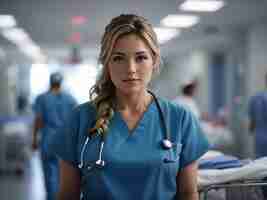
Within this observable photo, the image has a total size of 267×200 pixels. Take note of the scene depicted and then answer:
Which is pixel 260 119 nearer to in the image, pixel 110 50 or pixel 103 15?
pixel 103 15

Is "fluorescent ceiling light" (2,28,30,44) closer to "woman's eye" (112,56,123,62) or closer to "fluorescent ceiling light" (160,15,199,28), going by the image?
"fluorescent ceiling light" (160,15,199,28)

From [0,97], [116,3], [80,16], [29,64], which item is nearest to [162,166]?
[116,3]

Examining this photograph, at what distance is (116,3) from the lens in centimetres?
450

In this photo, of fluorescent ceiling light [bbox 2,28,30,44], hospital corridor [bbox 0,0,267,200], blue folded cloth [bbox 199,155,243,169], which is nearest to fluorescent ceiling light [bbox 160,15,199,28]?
hospital corridor [bbox 0,0,267,200]

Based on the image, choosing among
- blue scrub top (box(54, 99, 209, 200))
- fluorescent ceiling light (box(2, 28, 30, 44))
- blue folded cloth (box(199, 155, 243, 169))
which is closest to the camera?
blue scrub top (box(54, 99, 209, 200))

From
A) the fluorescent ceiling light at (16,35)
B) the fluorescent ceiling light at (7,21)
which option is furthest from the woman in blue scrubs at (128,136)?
the fluorescent ceiling light at (16,35)

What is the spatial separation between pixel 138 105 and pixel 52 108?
3.06m

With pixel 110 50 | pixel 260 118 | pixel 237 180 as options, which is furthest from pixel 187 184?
pixel 260 118

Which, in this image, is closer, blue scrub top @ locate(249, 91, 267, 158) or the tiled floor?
blue scrub top @ locate(249, 91, 267, 158)

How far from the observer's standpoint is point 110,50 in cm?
153

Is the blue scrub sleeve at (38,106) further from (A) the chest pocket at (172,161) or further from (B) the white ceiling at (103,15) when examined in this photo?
(A) the chest pocket at (172,161)

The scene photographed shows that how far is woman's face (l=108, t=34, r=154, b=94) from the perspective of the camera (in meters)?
1.53

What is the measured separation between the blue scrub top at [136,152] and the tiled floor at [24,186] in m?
3.66

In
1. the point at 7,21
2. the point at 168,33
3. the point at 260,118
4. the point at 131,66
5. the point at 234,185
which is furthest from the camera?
the point at 168,33
